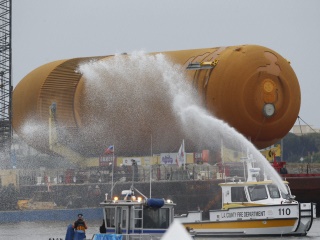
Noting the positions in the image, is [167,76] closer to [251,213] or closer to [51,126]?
[51,126]

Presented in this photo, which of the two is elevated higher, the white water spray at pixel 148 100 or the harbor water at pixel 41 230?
the white water spray at pixel 148 100

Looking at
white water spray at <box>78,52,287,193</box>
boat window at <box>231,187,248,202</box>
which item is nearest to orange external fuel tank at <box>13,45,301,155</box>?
white water spray at <box>78,52,287,193</box>

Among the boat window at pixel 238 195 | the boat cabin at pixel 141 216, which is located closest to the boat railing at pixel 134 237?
the boat cabin at pixel 141 216

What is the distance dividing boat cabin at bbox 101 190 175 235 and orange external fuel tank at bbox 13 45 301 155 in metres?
33.7

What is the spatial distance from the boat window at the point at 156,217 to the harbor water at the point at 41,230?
42.3 ft

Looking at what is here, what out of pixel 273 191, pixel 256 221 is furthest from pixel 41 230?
pixel 273 191

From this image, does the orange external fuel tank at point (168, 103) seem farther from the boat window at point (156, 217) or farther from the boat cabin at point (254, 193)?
the boat window at point (156, 217)

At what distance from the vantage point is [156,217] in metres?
35.0

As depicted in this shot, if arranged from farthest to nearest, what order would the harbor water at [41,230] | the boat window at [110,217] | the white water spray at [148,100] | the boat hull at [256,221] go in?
1. the white water spray at [148,100]
2. the harbor water at [41,230]
3. the boat hull at [256,221]
4. the boat window at [110,217]

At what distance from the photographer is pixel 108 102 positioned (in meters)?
73.6

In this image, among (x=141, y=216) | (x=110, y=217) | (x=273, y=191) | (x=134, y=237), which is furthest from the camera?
(x=273, y=191)

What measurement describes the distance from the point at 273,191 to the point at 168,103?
2398 centimetres

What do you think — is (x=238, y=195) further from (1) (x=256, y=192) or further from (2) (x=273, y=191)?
(2) (x=273, y=191)

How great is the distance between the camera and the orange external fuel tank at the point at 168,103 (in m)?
68.6
